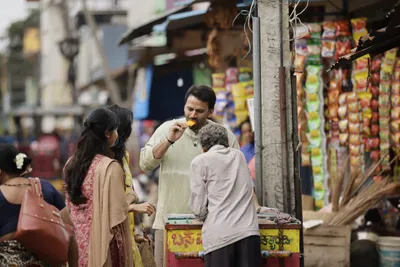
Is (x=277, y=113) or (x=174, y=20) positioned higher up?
(x=174, y=20)

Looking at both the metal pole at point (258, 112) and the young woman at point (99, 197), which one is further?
the metal pole at point (258, 112)

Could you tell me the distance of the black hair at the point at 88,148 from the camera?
20.5 feet

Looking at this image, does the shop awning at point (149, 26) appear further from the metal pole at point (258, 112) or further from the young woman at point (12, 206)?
the young woman at point (12, 206)

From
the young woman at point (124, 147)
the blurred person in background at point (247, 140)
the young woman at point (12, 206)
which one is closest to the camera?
the young woman at point (12, 206)

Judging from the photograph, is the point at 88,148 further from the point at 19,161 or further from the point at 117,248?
the point at 117,248

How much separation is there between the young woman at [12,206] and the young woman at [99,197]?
0.54ft

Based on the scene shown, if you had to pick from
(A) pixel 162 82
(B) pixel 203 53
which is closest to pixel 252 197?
(B) pixel 203 53

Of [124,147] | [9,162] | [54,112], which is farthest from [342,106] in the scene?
[54,112]

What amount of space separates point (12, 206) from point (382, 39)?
3.17m

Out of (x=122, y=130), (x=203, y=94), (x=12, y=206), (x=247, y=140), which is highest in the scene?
(x=203, y=94)

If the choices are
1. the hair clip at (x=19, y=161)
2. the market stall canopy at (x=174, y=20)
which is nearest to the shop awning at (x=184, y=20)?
the market stall canopy at (x=174, y=20)

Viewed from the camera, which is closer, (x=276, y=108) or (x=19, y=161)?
(x=19, y=161)

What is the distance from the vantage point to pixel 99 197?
6172 millimetres

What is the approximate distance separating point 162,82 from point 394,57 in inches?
316
